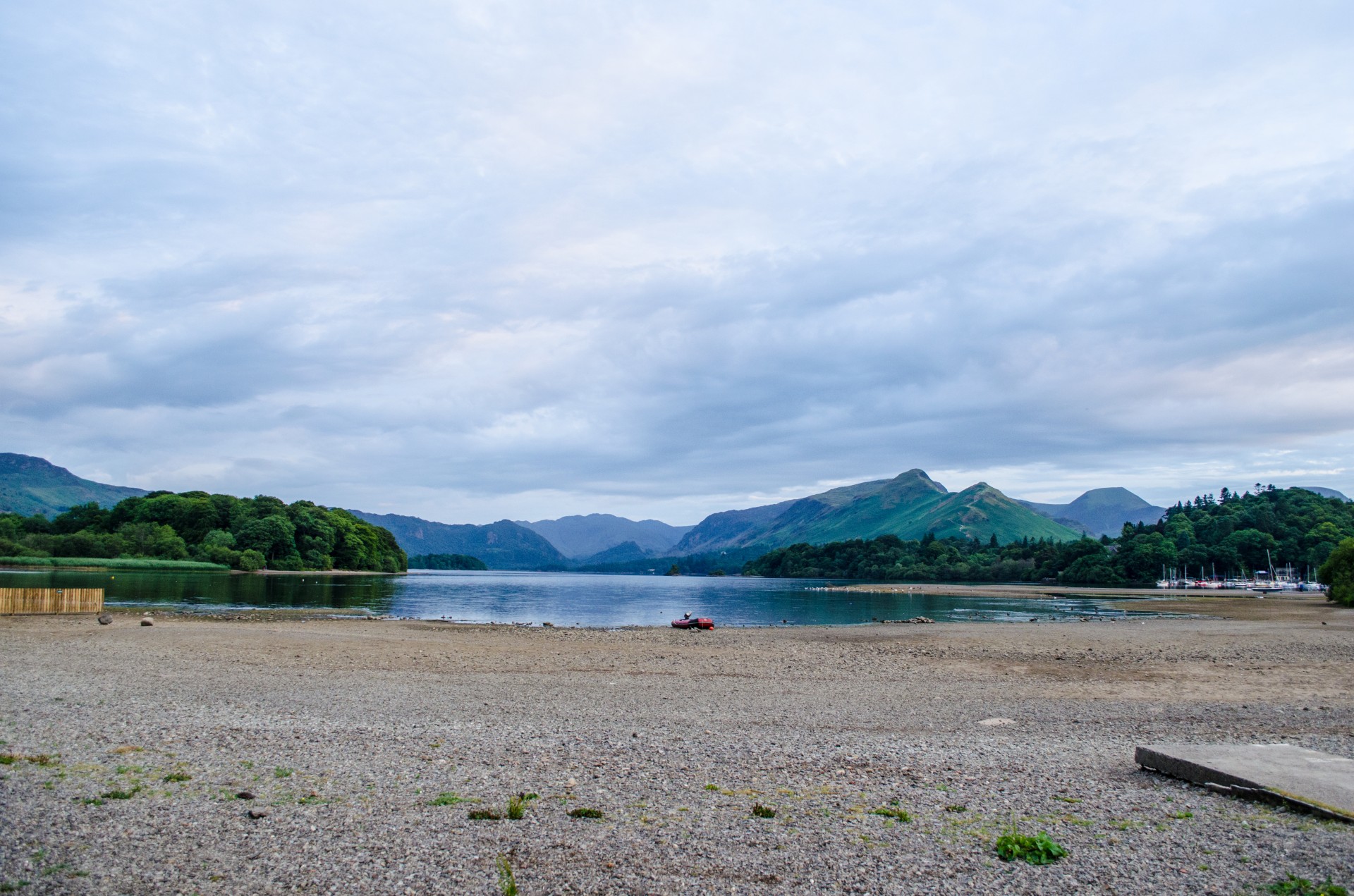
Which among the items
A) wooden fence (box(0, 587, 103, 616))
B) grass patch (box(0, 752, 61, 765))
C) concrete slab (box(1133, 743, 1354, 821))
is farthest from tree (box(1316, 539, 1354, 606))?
wooden fence (box(0, 587, 103, 616))

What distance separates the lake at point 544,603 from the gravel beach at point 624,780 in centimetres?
4146

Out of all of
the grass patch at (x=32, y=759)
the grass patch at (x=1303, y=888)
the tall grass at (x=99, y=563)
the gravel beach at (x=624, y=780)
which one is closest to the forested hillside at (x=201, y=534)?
the tall grass at (x=99, y=563)

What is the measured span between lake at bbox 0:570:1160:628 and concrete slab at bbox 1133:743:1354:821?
52.1 meters

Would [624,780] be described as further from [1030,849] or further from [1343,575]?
[1343,575]

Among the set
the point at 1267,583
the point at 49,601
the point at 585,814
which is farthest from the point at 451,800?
the point at 1267,583

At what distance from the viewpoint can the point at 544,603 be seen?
9669 cm

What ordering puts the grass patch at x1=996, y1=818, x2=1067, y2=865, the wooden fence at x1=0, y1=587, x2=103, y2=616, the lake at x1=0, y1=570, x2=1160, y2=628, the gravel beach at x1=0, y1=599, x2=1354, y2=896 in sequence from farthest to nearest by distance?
1. the lake at x1=0, y1=570, x2=1160, y2=628
2. the wooden fence at x1=0, y1=587, x2=103, y2=616
3. the grass patch at x1=996, y1=818, x2=1067, y2=865
4. the gravel beach at x1=0, y1=599, x2=1354, y2=896

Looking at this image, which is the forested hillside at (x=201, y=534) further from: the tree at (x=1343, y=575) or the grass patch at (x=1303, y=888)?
the grass patch at (x=1303, y=888)

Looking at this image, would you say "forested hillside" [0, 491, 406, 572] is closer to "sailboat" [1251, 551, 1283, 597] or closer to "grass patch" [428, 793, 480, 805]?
"grass patch" [428, 793, 480, 805]

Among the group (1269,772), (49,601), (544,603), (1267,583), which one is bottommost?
(1267,583)

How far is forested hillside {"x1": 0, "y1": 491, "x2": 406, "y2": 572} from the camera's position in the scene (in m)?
145

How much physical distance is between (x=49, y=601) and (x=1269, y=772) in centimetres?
5660

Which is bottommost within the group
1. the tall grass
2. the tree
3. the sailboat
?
the sailboat

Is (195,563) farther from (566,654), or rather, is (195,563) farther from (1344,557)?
(1344,557)
